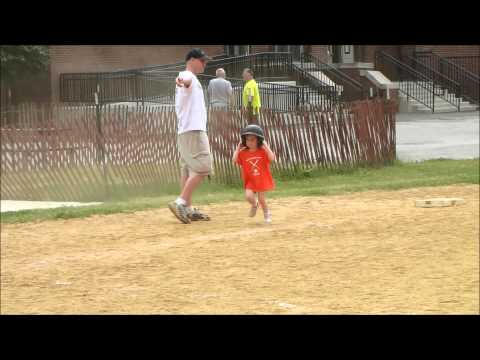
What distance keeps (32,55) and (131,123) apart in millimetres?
14694

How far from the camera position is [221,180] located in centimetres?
1430

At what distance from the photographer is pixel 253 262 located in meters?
7.47

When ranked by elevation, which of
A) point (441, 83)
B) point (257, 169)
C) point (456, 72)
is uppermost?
point (456, 72)

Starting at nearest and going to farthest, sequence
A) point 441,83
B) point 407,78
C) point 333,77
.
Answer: point 333,77, point 441,83, point 407,78

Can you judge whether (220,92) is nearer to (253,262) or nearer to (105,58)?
(253,262)

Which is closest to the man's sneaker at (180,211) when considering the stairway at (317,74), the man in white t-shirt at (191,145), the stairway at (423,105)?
the man in white t-shirt at (191,145)

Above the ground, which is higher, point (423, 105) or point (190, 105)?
point (423, 105)

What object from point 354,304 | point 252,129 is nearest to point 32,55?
point 252,129

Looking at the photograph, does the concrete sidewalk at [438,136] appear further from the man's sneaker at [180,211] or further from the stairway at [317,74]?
the man's sneaker at [180,211]

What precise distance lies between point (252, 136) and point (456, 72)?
27.1 metres

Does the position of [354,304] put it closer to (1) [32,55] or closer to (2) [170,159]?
(2) [170,159]

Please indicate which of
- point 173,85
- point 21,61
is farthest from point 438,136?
point 21,61

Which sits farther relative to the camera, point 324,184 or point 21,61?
point 21,61

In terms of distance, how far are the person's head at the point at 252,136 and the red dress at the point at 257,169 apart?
70mm
